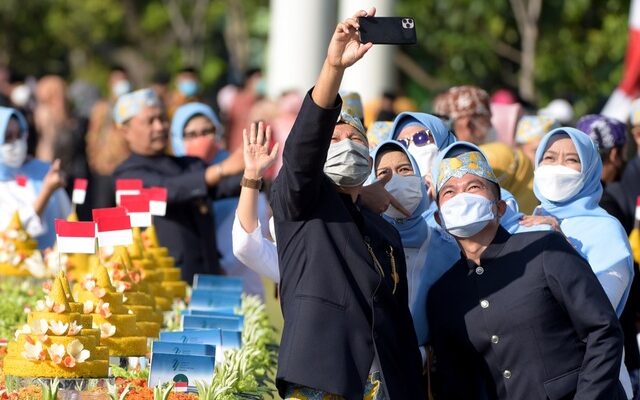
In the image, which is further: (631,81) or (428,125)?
(631,81)

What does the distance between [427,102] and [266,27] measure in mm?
8429

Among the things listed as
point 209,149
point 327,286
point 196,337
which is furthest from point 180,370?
point 209,149

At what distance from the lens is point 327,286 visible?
5.15m

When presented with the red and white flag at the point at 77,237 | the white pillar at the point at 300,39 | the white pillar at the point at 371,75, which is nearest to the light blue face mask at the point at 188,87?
the white pillar at the point at 300,39

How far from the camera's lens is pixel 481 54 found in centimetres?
2366

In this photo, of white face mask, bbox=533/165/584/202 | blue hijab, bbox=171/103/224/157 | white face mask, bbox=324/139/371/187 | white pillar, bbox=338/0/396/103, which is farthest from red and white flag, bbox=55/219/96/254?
white pillar, bbox=338/0/396/103

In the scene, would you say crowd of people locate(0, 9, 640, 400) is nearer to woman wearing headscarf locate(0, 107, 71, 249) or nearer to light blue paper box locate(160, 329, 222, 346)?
light blue paper box locate(160, 329, 222, 346)

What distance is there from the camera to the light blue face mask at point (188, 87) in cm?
1650

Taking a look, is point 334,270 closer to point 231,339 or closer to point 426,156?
point 231,339

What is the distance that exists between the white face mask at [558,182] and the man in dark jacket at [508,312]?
0.76 metres

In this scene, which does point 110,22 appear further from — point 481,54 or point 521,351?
point 521,351

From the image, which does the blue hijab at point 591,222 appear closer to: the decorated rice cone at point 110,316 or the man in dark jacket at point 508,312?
the man in dark jacket at point 508,312

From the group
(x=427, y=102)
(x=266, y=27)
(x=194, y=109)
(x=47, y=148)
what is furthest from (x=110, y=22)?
(x=194, y=109)

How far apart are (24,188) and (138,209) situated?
2.09 m
